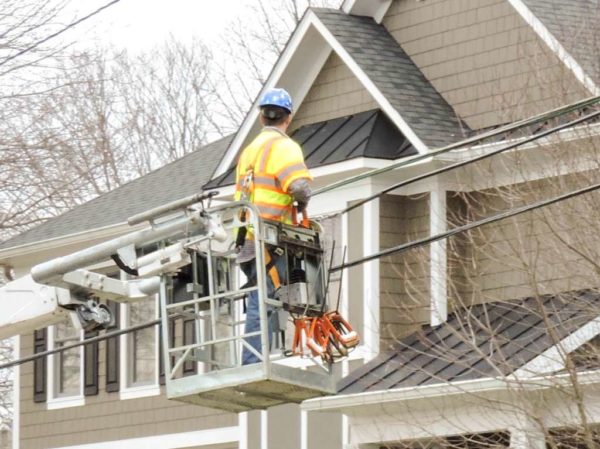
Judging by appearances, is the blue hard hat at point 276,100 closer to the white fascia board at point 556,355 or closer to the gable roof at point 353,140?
the white fascia board at point 556,355

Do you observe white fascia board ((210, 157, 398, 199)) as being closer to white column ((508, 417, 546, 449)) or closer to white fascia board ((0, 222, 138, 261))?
white fascia board ((0, 222, 138, 261))

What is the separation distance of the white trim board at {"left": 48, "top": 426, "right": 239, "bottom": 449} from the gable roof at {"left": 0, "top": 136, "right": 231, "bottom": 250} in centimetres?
294

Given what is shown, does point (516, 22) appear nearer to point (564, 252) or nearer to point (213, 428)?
point (564, 252)

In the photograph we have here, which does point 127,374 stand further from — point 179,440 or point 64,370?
point 64,370

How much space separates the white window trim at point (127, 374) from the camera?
27.0 m

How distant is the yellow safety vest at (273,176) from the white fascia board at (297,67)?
1066 cm

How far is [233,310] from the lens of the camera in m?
13.0

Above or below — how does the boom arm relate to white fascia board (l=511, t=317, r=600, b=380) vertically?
below

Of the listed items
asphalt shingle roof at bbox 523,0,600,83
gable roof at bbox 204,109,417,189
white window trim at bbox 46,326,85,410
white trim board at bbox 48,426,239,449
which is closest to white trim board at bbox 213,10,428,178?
gable roof at bbox 204,109,417,189

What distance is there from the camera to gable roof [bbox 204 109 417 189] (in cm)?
2270

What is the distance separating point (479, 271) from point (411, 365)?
1.47m

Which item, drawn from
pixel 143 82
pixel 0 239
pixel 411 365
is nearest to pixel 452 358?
pixel 411 365

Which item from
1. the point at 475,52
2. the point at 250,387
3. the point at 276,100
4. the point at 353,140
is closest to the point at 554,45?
the point at 475,52

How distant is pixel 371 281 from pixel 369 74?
2394 millimetres
